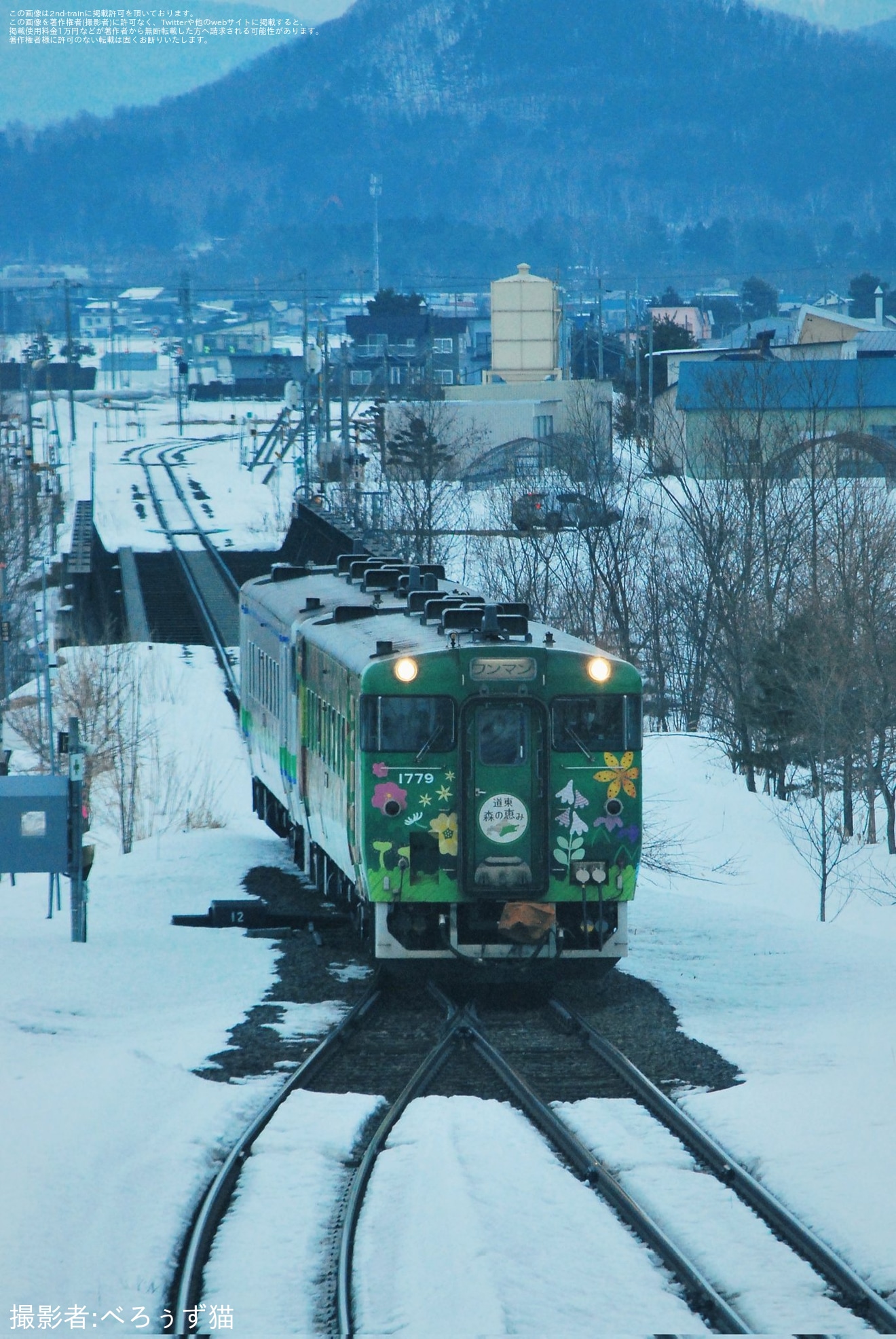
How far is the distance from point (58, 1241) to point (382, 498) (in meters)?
52.9

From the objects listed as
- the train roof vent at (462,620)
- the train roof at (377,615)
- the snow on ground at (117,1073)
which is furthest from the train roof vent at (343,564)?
the train roof vent at (462,620)

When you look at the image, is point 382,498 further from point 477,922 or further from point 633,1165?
point 633,1165

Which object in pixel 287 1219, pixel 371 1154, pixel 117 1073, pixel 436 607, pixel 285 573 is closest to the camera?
pixel 287 1219

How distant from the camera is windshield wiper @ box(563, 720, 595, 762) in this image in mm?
14211

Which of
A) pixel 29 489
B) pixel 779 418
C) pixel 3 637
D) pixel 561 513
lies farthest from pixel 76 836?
pixel 29 489

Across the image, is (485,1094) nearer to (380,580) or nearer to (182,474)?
(380,580)

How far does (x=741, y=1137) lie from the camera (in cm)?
1020

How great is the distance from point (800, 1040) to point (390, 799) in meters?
3.56

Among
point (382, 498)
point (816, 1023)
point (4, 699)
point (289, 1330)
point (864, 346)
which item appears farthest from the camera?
point (864, 346)

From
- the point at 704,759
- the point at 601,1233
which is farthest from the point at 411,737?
the point at 704,759

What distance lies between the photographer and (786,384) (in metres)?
62.1

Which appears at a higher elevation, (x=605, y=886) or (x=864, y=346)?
(x=864, y=346)

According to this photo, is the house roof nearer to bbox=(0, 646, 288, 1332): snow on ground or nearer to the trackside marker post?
bbox=(0, 646, 288, 1332): snow on ground

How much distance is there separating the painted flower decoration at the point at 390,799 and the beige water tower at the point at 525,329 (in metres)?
92.6
